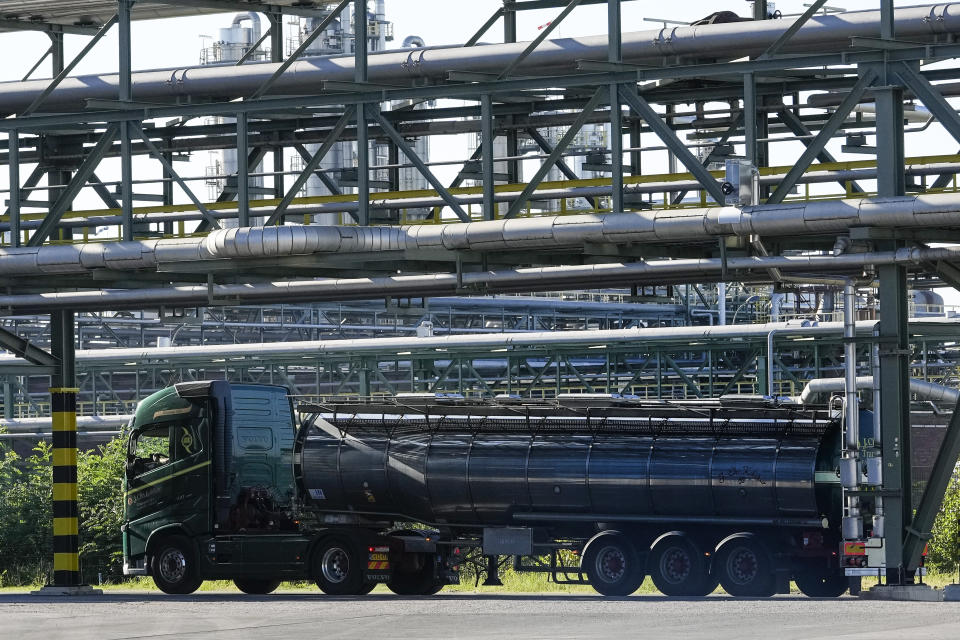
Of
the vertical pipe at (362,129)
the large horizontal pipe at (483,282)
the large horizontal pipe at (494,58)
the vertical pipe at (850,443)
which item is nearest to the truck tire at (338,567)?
the large horizontal pipe at (483,282)

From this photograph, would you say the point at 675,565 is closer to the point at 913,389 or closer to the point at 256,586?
the point at 256,586

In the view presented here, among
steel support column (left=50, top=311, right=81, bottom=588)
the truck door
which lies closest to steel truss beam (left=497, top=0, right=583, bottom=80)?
the truck door

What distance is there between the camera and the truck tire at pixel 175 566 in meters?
24.7

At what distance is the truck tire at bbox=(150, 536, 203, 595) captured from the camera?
2466 cm

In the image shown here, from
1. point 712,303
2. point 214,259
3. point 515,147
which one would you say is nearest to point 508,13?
point 515,147

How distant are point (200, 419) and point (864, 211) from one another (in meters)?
11.0

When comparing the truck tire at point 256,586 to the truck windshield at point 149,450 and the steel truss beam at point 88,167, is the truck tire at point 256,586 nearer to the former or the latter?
the truck windshield at point 149,450

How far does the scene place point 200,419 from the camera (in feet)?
81.4

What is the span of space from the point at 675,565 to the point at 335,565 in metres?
5.11

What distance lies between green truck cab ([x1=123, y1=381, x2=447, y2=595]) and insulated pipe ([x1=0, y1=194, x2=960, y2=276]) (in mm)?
2790

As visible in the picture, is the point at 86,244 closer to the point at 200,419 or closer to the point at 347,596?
the point at 200,419

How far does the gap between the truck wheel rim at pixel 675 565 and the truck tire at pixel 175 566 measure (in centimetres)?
738

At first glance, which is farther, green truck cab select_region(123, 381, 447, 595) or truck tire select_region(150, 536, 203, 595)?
truck tire select_region(150, 536, 203, 595)

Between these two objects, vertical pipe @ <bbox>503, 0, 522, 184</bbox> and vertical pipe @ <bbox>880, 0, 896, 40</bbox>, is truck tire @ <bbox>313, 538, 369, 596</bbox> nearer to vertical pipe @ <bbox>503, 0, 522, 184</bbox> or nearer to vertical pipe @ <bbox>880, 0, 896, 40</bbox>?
vertical pipe @ <bbox>503, 0, 522, 184</bbox>
